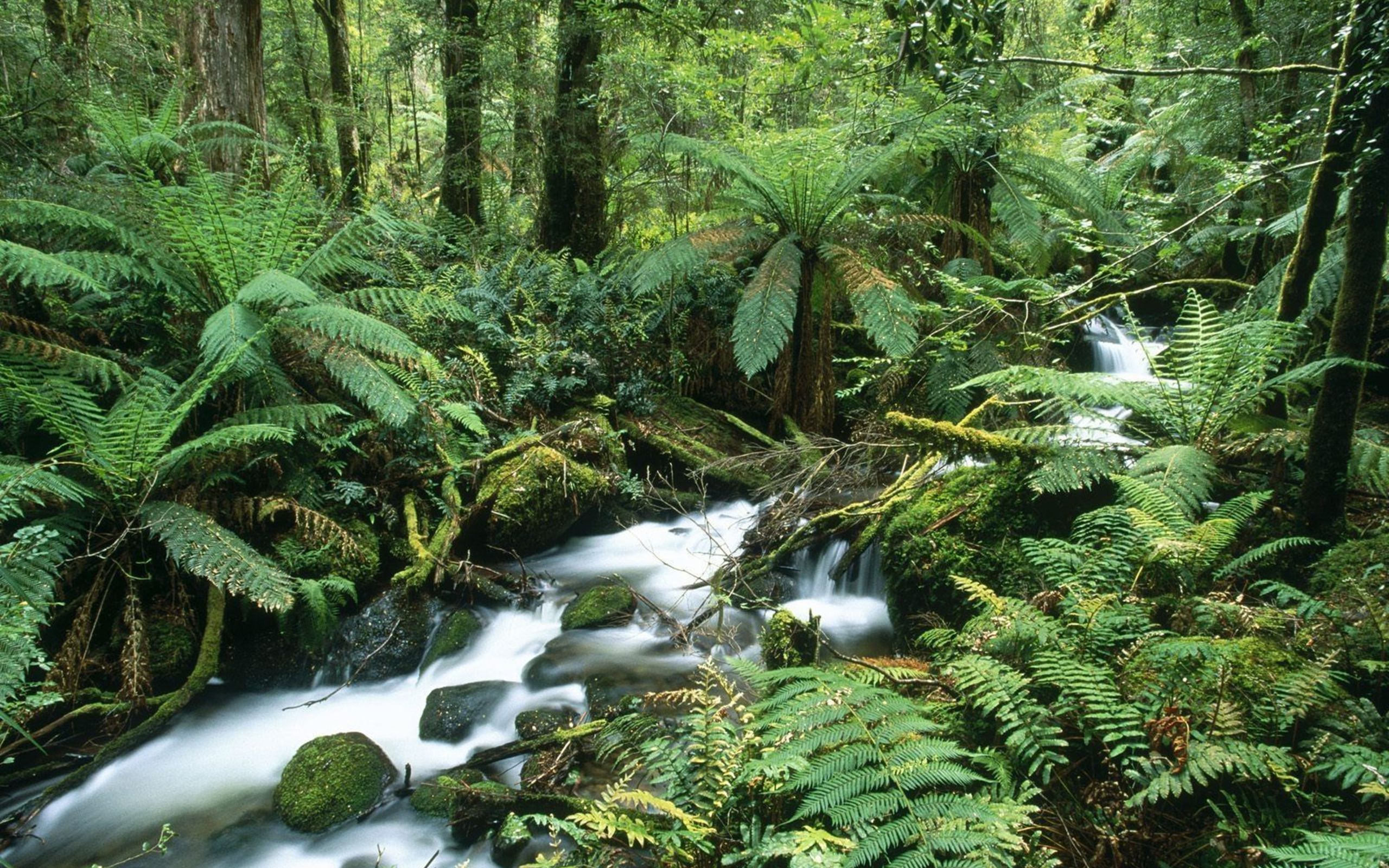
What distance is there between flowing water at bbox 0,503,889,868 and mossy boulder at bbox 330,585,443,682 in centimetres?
9

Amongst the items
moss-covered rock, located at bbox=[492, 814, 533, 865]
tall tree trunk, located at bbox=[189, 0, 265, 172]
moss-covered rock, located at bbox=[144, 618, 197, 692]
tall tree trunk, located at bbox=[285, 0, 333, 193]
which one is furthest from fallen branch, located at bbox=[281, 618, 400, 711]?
tall tree trunk, located at bbox=[285, 0, 333, 193]

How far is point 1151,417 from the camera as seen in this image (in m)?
3.13

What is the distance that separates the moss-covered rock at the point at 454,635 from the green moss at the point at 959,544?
2319 millimetres

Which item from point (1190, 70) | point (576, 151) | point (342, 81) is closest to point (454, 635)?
point (1190, 70)

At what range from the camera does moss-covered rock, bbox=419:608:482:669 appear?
3744 mm

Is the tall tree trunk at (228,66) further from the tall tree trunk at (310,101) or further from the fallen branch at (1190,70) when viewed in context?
the fallen branch at (1190,70)

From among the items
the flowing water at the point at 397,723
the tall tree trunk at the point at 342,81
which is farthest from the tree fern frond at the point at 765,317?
the tall tree trunk at the point at 342,81

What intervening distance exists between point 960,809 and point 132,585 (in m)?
3.56

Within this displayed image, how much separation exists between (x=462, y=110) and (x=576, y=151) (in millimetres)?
1393

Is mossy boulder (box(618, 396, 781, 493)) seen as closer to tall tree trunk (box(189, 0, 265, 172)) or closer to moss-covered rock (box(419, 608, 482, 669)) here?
moss-covered rock (box(419, 608, 482, 669))

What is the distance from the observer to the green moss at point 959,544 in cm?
295

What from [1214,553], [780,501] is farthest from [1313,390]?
[780,501]

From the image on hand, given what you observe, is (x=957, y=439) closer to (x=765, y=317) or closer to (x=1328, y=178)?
(x=1328, y=178)

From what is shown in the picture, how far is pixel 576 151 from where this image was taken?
22.5 ft
